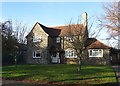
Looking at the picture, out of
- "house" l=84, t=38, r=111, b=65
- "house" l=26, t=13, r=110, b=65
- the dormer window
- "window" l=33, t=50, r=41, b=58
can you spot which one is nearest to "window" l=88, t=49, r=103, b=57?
"house" l=84, t=38, r=111, b=65

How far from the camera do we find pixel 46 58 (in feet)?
164

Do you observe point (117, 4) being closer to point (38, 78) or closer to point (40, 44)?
point (40, 44)

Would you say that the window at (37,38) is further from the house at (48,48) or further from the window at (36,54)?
the window at (36,54)

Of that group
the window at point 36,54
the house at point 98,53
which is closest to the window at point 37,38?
the window at point 36,54

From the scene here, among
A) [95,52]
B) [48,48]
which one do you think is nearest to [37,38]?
[48,48]

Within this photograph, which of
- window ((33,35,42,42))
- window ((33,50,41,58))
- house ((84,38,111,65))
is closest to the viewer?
house ((84,38,111,65))

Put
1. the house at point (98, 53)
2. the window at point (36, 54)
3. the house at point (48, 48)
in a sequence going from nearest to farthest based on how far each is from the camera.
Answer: the house at point (98, 53) < the house at point (48, 48) < the window at point (36, 54)

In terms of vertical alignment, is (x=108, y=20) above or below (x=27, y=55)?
above

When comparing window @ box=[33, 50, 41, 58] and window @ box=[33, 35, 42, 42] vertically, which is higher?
window @ box=[33, 35, 42, 42]

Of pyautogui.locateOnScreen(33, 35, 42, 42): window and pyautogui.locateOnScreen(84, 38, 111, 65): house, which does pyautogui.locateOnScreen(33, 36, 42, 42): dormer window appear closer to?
pyautogui.locateOnScreen(33, 35, 42, 42): window

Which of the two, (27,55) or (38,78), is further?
(27,55)

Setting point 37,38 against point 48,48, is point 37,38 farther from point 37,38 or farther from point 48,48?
point 48,48

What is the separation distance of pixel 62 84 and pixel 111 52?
3066 cm

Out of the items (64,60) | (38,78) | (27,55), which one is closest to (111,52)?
(64,60)
